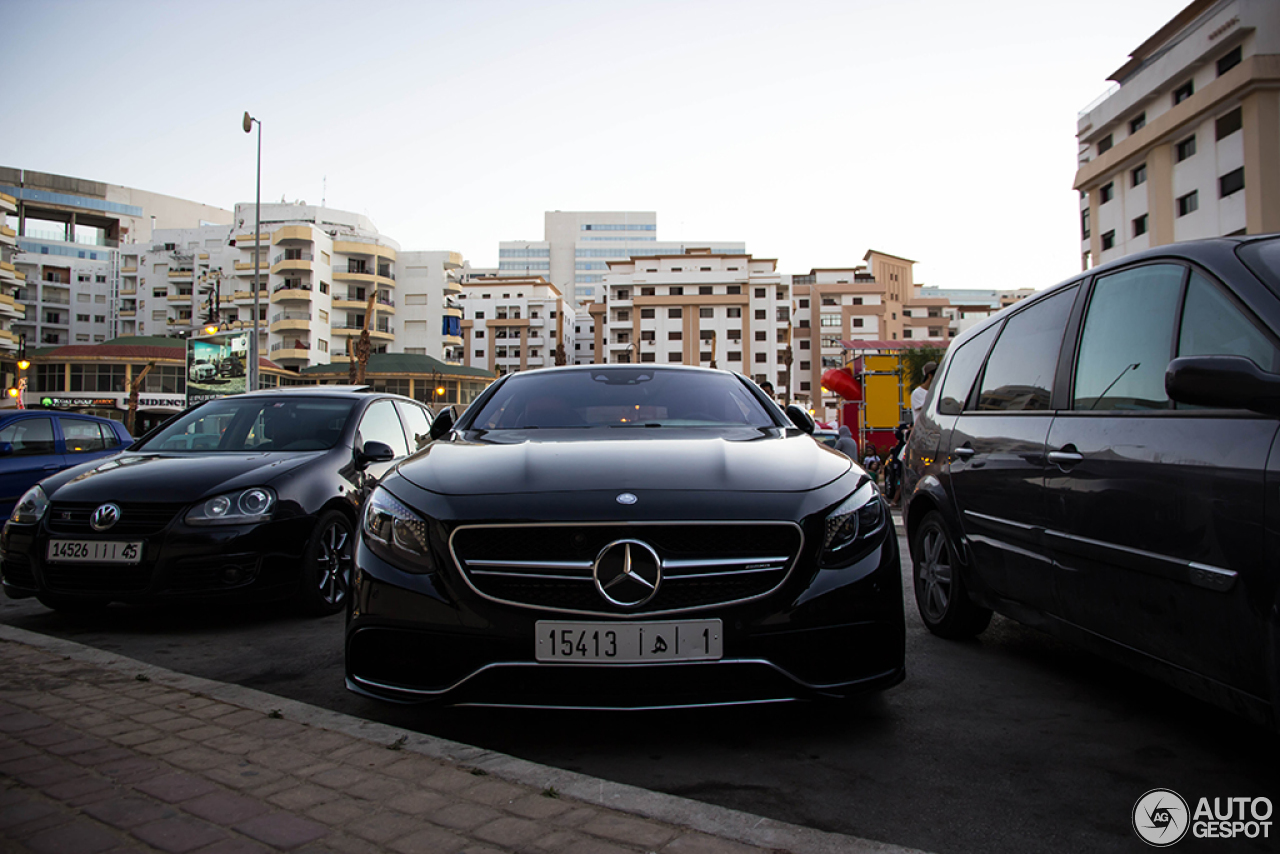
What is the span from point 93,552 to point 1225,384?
5.26 meters

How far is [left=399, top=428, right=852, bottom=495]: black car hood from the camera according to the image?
2.96 meters

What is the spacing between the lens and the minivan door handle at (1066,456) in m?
3.14

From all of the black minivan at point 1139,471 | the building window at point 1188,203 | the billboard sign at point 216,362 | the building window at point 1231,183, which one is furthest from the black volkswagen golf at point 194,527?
the building window at point 1188,203

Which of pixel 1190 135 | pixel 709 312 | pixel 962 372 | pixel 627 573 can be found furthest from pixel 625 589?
pixel 709 312

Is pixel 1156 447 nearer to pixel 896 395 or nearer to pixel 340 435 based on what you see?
pixel 340 435

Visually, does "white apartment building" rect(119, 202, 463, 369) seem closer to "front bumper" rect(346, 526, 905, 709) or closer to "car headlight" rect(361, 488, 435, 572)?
"car headlight" rect(361, 488, 435, 572)

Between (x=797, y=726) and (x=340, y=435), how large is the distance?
4.08 m

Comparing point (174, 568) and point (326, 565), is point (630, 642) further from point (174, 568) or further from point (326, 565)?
point (326, 565)

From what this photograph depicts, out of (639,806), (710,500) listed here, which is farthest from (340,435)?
(639,806)

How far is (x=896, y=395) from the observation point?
18.1 meters

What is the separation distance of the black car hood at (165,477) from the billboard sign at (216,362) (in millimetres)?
37328

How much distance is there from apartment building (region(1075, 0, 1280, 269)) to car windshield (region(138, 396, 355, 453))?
31541 mm

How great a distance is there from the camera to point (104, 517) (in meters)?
4.78

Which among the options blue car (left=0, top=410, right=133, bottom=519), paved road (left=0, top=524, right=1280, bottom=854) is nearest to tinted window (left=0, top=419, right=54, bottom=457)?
blue car (left=0, top=410, right=133, bottom=519)
